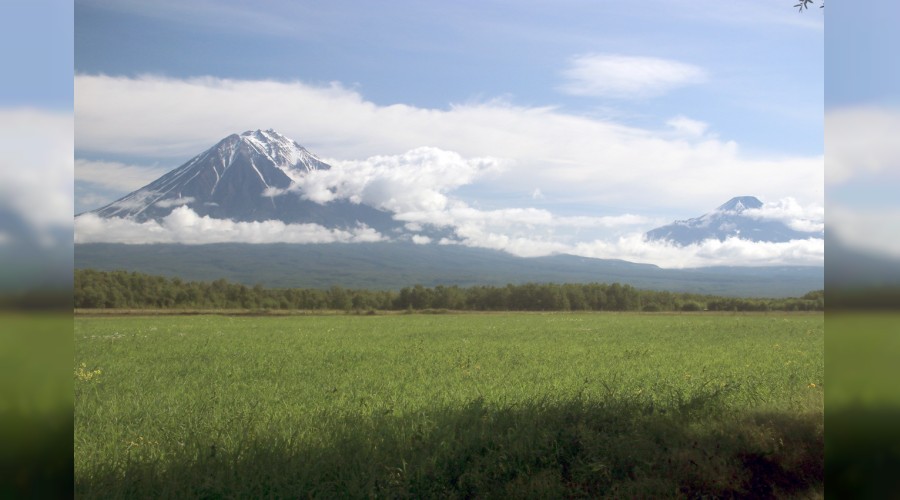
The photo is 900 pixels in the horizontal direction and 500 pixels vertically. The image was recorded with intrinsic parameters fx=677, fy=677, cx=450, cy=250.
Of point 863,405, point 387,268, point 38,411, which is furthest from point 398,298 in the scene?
point 863,405

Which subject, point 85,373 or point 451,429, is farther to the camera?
point 85,373

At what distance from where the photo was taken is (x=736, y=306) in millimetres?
28359

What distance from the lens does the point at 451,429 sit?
265 inches

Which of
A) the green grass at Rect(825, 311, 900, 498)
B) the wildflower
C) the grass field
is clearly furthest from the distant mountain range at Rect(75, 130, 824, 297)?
the green grass at Rect(825, 311, 900, 498)

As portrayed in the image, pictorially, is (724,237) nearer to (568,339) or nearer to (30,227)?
(568,339)

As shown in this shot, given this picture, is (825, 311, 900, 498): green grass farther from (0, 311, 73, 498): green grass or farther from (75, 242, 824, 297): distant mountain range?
(75, 242, 824, 297): distant mountain range

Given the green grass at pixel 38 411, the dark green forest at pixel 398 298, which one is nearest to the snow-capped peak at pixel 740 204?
the green grass at pixel 38 411

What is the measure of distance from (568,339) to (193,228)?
328 inches

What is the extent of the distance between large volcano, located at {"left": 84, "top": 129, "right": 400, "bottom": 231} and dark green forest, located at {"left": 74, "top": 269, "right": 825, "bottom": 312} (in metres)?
14.8

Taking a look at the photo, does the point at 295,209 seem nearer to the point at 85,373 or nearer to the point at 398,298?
the point at 85,373

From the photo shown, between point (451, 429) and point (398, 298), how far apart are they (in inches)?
1031

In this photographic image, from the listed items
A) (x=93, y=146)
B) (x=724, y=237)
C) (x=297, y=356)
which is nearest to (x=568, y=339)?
(x=724, y=237)

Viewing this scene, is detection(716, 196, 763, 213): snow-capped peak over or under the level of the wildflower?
over

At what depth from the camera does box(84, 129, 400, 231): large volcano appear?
36.6ft
